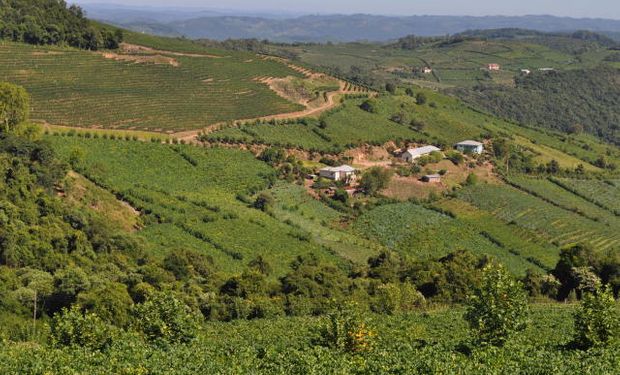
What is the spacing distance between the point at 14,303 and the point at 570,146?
4299 inches

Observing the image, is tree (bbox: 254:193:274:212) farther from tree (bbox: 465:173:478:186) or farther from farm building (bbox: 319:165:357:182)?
tree (bbox: 465:173:478:186)

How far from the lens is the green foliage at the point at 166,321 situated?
3269cm

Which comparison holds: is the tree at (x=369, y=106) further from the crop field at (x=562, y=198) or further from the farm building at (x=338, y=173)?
the farm building at (x=338, y=173)

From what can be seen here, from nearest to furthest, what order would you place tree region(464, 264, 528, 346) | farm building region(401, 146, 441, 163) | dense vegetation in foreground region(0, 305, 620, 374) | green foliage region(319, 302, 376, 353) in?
dense vegetation in foreground region(0, 305, 620, 374), tree region(464, 264, 528, 346), green foliage region(319, 302, 376, 353), farm building region(401, 146, 441, 163)

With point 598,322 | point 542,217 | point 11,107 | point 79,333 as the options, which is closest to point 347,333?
point 598,322

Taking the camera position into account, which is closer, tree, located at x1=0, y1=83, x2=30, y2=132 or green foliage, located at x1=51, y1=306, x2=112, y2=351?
Result: green foliage, located at x1=51, y1=306, x2=112, y2=351

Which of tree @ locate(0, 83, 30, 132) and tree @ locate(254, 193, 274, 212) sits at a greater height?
tree @ locate(0, 83, 30, 132)

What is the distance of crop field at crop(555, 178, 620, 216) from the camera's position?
92.4 meters

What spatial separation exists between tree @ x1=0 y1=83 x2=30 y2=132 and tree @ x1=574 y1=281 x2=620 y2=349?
52487mm

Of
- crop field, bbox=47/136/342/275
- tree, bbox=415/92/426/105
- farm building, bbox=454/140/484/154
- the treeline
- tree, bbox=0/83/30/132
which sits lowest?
farm building, bbox=454/140/484/154

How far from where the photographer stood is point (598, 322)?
104 ft

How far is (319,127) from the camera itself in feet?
344

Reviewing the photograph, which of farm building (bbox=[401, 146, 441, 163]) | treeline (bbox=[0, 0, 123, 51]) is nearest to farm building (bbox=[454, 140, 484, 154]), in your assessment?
farm building (bbox=[401, 146, 441, 163])

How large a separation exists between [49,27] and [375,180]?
185 ft
